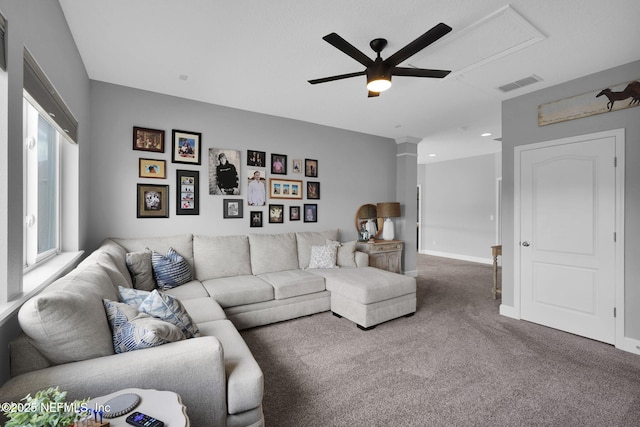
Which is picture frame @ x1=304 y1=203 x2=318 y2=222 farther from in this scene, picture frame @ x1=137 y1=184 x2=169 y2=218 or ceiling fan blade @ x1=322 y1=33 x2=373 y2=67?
ceiling fan blade @ x1=322 y1=33 x2=373 y2=67

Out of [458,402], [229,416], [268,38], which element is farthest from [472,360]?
[268,38]

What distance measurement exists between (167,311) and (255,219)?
102 inches

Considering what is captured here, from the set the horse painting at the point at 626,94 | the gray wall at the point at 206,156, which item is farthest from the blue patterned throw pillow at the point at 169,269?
the horse painting at the point at 626,94

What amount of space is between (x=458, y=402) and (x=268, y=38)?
2.99 metres

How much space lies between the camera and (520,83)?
10.4 feet

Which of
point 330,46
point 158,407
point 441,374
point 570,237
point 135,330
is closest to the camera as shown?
point 158,407

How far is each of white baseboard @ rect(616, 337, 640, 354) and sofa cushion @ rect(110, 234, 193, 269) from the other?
440 cm

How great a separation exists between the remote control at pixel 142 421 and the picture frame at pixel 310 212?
3.74 m

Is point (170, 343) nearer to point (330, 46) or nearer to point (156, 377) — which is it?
point (156, 377)

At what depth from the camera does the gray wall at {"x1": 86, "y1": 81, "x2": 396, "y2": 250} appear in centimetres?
330

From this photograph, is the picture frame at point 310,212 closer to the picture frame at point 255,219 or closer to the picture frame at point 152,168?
the picture frame at point 255,219

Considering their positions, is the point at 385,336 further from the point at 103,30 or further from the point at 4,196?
the point at 103,30

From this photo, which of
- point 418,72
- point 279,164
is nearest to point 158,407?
point 418,72

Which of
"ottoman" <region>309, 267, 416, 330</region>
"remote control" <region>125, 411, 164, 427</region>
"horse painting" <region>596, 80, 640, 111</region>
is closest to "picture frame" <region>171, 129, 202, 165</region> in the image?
"ottoman" <region>309, 267, 416, 330</region>
